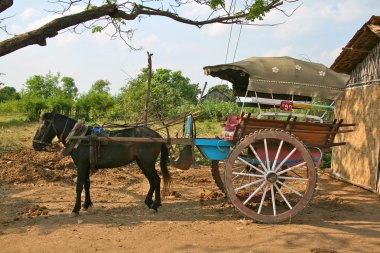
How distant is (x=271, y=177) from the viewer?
638 centimetres

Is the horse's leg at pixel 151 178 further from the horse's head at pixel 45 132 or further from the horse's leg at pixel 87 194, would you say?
the horse's head at pixel 45 132

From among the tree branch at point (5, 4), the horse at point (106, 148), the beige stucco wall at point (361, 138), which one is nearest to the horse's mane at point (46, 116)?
the horse at point (106, 148)

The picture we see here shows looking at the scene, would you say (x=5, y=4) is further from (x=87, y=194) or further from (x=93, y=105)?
(x=93, y=105)

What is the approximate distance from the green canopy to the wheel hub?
1.32 m

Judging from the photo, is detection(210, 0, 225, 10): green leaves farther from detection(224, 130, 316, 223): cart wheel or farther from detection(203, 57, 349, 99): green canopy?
detection(224, 130, 316, 223): cart wheel

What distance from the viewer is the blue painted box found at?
6746 millimetres

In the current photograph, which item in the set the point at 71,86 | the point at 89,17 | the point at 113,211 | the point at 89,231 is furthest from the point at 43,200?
the point at 71,86

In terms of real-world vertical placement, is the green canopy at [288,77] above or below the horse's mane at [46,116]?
above

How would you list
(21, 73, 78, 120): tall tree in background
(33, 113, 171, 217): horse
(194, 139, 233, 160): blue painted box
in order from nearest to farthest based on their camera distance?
(194, 139, 233, 160): blue painted box → (33, 113, 171, 217): horse → (21, 73, 78, 120): tall tree in background

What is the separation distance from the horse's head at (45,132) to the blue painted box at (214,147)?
2613 mm

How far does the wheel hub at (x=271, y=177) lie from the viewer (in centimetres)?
636

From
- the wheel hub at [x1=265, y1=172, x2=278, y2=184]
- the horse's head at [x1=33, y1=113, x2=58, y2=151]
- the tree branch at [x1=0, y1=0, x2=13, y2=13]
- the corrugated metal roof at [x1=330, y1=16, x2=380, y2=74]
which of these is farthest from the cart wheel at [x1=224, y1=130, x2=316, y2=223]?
the tree branch at [x1=0, y1=0, x2=13, y2=13]

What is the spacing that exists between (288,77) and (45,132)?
4.31 metres

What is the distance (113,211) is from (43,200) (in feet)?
5.45
